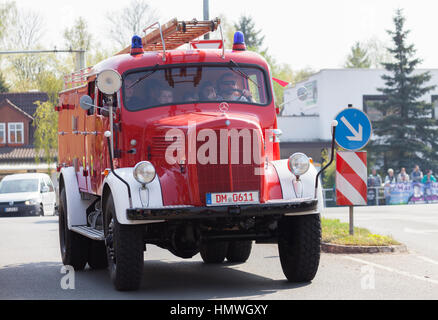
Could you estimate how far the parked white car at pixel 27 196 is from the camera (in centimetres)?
2978

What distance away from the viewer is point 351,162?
14375 millimetres

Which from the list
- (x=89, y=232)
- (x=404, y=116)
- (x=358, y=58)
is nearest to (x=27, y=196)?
(x=89, y=232)

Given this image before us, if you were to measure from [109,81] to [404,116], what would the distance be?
1593 inches

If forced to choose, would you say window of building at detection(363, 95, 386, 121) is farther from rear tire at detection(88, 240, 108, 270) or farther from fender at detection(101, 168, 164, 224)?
fender at detection(101, 168, 164, 224)

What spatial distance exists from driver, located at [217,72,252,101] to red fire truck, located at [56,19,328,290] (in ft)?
0.05

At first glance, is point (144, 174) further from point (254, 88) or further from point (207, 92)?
point (254, 88)

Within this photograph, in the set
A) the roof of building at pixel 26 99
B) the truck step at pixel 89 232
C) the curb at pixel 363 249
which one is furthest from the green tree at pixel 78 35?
the truck step at pixel 89 232

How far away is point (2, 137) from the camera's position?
59188 mm

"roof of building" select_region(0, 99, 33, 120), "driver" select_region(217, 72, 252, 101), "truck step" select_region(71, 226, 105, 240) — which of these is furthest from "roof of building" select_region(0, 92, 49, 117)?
"driver" select_region(217, 72, 252, 101)

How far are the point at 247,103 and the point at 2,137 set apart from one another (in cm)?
5134

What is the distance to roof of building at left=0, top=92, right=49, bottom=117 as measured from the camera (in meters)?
59.9

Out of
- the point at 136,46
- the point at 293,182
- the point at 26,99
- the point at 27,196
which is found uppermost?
the point at 26,99
